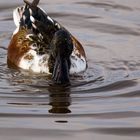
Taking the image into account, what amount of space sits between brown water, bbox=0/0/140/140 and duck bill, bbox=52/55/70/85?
0.61ft

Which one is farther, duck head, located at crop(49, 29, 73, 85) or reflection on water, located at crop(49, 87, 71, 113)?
duck head, located at crop(49, 29, 73, 85)

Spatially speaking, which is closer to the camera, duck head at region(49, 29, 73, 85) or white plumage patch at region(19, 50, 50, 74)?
duck head at region(49, 29, 73, 85)

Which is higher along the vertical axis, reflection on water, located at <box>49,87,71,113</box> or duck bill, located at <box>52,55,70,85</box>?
duck bill, located at <box>52,55,70,85</box>

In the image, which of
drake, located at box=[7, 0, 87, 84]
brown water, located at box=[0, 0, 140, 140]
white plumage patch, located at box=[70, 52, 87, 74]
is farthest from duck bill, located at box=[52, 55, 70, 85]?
white plumage patch, located at box=[70, 52, 87, 74]

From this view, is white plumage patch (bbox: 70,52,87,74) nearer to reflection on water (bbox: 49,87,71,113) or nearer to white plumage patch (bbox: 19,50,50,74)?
white plumage patch (bbox: 19,50,50,74)

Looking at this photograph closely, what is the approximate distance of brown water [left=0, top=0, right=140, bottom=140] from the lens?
320 inches

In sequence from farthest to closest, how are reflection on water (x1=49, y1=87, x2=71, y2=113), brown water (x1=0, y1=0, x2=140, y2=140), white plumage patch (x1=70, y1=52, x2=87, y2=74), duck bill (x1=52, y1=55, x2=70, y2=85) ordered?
white plumage patch (x1=70, y1=52, x2=87, y2=74) → duck bill (x1=52, y1=55, x2=70, y2=85) → reflection on water (x1=49, y1=87, x2=71, y2=113) → brown water (x1=0, y1=0, x2=140, y2=140)

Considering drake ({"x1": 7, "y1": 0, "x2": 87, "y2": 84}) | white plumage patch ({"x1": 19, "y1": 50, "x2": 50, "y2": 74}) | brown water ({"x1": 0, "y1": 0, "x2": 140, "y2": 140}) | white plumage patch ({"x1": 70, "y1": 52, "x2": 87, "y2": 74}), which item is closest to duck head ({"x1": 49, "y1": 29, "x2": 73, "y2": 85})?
drake ({"x1": 7, "y1": 0, "x2": 87, "y2": 84})

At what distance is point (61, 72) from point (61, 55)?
0.85ft

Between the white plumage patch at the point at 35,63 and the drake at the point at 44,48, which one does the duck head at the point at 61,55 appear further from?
the white plumage patch at the point at 35,63

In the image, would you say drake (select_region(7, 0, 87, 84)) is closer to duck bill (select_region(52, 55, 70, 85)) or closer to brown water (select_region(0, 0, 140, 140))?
duck bill (select_region(52, 55, 70, 85))

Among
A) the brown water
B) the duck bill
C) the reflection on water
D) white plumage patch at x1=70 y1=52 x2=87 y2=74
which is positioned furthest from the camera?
white plumage patch at x1=70 y1=52 x2=87 y2=74

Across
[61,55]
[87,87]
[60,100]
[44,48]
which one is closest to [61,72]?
[61,55]

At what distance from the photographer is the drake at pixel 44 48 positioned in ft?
33.4
